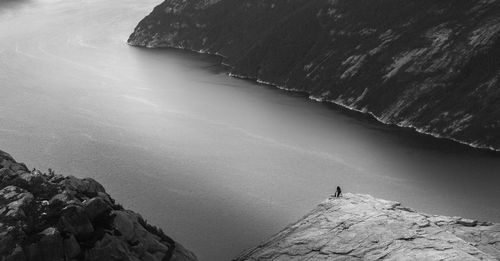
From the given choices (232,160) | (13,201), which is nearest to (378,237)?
(13,201)

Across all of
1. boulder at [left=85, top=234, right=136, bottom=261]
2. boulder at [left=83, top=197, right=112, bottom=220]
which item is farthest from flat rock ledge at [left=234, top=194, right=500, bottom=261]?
boulder at [left=83, top=197, right=112, bottom=220]

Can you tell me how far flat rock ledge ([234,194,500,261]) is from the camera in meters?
75.6

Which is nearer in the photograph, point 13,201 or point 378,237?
point 13,201

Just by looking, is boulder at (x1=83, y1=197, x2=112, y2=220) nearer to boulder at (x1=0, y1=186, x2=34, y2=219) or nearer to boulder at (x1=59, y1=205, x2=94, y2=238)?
boulder at (x1=59, y1=205, x2=94, y2=238)

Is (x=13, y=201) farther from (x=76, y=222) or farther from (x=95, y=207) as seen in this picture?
(x=95, y=207)

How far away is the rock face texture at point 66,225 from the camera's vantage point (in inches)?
2488

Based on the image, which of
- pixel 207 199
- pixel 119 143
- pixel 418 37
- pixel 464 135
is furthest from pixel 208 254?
pixel 418 37

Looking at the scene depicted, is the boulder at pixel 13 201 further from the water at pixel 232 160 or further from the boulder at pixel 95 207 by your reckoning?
the water at pixel 232 160

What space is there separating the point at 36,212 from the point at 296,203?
190 ft

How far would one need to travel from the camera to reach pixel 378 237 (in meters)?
82.1

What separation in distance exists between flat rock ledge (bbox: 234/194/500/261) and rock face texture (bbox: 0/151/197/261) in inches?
814

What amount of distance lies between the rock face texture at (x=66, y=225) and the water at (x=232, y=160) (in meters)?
19.7

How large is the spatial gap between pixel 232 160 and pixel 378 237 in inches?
2427

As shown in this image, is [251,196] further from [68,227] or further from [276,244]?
[68,227]
